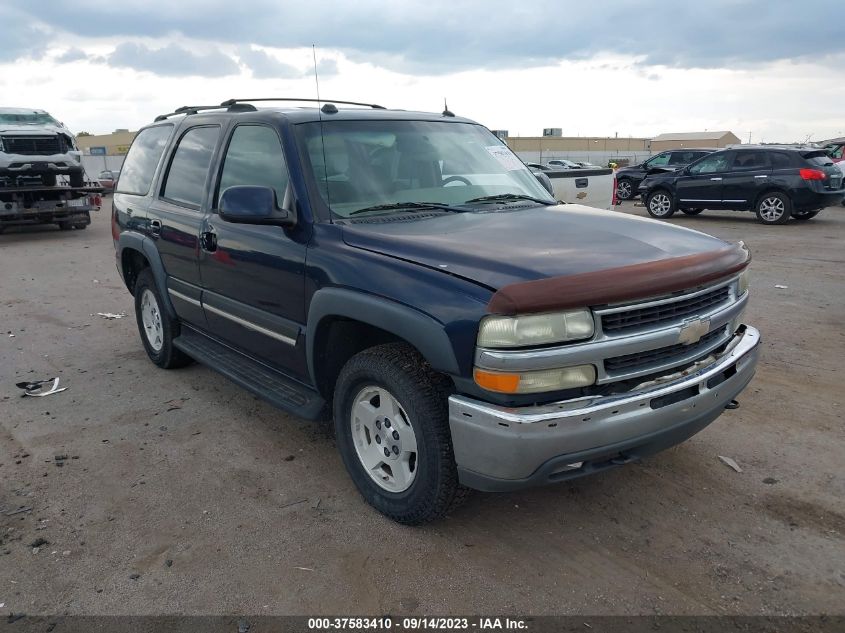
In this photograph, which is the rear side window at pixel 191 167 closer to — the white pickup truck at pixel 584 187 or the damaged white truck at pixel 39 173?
the white pickup truck at pixel 584 187

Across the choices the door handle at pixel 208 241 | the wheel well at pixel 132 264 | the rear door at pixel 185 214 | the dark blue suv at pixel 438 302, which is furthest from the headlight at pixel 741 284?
the wheel well at pixel 132 264

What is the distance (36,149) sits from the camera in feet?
46.1

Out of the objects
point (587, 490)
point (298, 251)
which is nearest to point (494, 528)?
point (587, 490)

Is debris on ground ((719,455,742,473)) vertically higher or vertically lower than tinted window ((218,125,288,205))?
lower

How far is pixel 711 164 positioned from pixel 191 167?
1367 cm

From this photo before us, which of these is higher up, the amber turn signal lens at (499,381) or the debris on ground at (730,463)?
the amber turn signal lens at (499,381)

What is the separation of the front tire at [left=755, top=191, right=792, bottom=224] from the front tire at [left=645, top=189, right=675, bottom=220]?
6.63 ft

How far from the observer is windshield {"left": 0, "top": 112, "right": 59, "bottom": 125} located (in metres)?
14.6

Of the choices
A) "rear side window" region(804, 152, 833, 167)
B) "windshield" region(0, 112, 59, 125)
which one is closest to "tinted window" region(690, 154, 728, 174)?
"rear side window" region(804, 152, 833, 167)

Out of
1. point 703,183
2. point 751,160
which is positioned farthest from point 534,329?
point 703,183

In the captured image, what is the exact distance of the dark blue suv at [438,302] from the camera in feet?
8.36

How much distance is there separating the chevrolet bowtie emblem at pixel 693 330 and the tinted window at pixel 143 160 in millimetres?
4011

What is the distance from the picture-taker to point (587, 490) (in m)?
3.47

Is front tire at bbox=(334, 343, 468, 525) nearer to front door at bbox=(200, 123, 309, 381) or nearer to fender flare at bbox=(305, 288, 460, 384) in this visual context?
fender flare at bbox=(305, 288, 460, 384)
